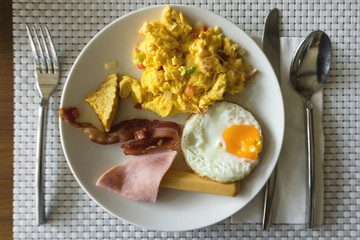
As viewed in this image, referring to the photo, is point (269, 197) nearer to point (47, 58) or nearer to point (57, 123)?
point (57, 123)

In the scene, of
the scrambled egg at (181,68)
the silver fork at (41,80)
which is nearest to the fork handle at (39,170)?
the silver fork at (41,80)

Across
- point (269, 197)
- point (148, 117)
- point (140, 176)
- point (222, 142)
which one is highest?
point (148, 117)

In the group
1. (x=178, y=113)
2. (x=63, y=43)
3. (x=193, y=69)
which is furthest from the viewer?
(x=63, y=43)

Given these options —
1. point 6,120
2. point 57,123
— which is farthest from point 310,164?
point 6,120

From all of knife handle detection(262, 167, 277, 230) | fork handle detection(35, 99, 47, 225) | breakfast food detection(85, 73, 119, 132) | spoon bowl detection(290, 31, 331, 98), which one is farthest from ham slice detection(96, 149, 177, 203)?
spoon bowl detection(290, 31, 331, 98)

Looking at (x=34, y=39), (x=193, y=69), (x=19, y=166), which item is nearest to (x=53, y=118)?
(x=19, y=166)

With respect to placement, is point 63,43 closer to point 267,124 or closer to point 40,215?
point 40,215

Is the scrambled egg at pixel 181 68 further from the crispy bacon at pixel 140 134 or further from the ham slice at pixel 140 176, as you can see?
the ham slice at pixel 140 176

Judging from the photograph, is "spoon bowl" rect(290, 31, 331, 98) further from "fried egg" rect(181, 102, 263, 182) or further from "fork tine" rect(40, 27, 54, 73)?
"fork tine" rect(40, 27, 54, 73)
